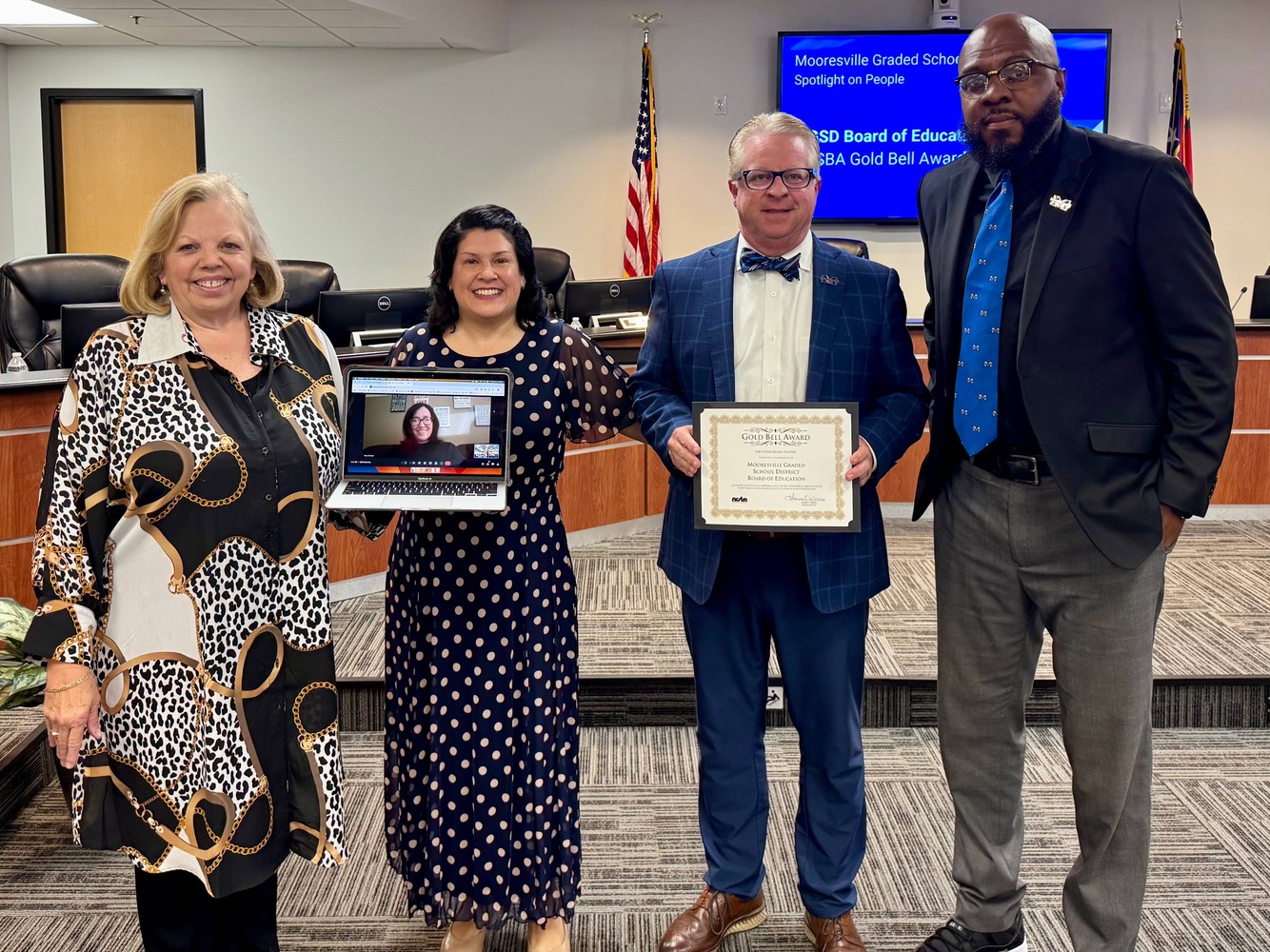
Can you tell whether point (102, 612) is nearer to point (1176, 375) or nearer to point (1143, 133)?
point (1176, 375)

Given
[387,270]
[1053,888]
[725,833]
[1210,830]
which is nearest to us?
[725,833]

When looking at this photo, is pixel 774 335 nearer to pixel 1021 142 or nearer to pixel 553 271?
pixel 1021 142

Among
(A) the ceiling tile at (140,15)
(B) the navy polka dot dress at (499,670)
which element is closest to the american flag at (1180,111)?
(A) the ceiling tile at (140,15)

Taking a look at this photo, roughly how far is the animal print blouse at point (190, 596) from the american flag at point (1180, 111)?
6.97 m

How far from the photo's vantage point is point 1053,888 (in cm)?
257

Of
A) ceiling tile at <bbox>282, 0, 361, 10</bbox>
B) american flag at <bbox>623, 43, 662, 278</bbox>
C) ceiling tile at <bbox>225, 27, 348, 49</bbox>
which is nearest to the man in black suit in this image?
ceiling tile at <bbox>282, 0, 361, 10</bbox>

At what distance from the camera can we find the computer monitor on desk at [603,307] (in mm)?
5062

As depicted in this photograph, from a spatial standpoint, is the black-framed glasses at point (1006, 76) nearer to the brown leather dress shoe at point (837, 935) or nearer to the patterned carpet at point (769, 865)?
the brown leather dress shoe at point (837, 935)

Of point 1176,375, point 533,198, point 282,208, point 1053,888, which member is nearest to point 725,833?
point 1053,888

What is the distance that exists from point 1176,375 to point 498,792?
142 cm

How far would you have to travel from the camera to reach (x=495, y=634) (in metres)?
2.08

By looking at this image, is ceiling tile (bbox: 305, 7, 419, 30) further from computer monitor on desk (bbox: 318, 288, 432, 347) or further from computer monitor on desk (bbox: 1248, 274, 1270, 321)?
computer monitor on desk (bbox: 1248, 274, 1270, 321)

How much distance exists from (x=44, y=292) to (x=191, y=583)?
3.43 m
